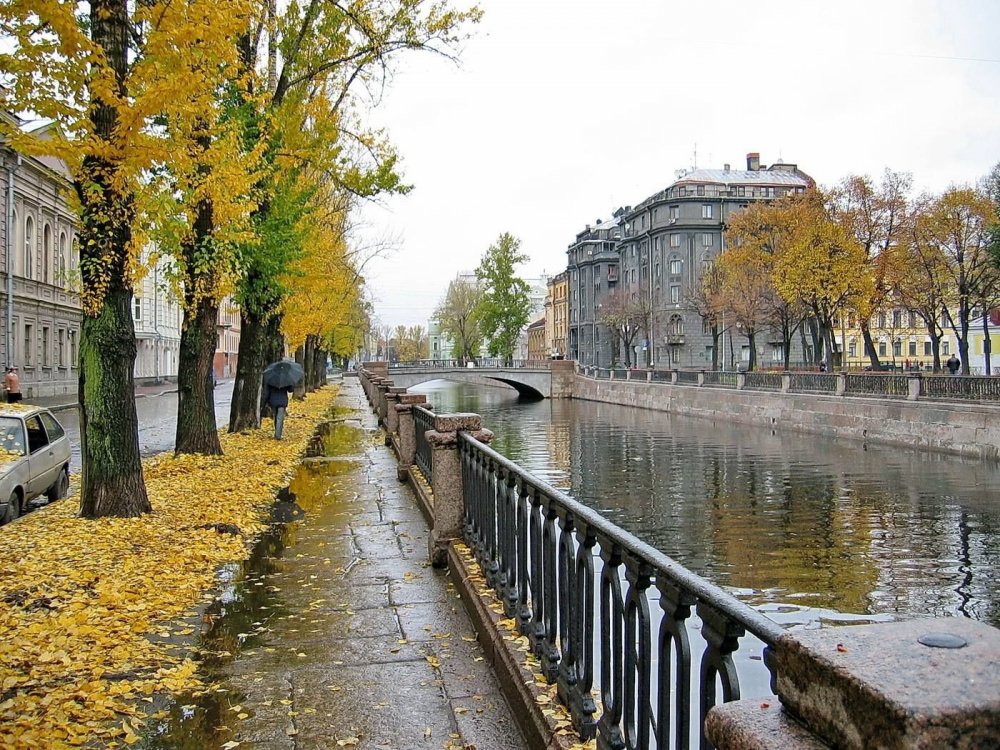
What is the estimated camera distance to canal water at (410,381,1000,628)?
35.7 feet

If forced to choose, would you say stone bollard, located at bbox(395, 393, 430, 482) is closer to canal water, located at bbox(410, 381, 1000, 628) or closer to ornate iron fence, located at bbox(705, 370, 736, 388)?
canal water, located at bbox(410, 381, 1000, 628)

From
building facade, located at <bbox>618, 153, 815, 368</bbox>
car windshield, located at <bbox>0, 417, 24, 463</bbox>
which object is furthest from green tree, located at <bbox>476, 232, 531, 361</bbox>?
car windshield, located at <bbox>0, 417, 24, 463</bbox>

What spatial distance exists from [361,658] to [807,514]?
1315cm

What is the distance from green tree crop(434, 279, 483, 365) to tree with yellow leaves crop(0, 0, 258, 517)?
86.8 m

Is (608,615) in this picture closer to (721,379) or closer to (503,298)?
(721,379)

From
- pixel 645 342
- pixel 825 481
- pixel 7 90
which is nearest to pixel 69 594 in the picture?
pixel 7 90

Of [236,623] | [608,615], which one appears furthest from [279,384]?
[608,615]

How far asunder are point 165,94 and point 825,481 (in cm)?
1747

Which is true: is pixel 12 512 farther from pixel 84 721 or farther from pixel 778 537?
pixel 778 537

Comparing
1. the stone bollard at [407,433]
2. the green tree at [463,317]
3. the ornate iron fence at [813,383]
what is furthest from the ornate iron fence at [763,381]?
the green tree at [463,317]

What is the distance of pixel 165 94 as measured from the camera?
803 cm

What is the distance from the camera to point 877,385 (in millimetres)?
29766

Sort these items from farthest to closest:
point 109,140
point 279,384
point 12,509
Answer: point 279,384
point 12,509
point 109,140

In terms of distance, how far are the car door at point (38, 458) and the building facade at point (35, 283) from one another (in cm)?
2409
